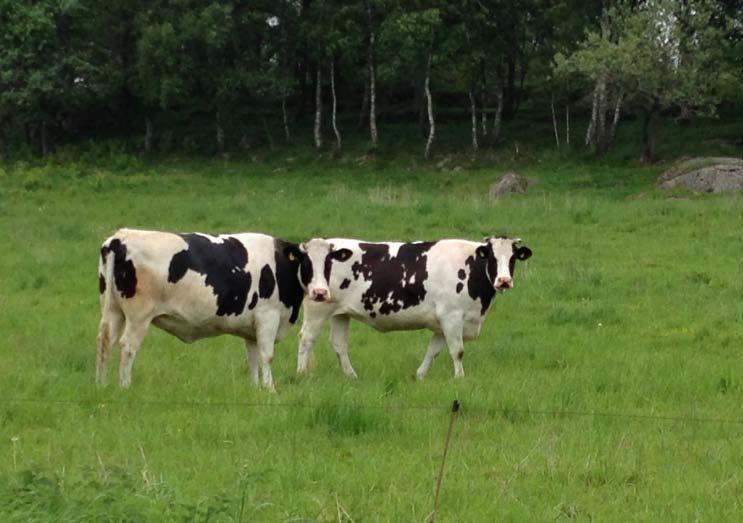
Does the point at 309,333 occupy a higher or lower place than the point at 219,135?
lower

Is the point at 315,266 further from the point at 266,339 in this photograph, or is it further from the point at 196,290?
the point at 196,290

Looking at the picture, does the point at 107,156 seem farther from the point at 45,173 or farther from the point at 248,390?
the point at 248,390

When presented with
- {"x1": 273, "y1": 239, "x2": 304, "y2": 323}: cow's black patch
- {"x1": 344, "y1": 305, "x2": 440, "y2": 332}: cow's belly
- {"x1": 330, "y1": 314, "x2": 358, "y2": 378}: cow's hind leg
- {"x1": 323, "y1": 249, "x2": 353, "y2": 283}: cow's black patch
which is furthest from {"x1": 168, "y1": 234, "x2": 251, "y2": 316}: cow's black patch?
{"x1": 344, "y1": 305, "x2": 440, "y2": 332}: cow's belly

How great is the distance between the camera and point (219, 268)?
1188cm

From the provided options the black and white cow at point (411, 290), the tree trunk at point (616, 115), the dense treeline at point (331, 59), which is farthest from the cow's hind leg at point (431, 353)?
the tree trunk at point (616, 115)

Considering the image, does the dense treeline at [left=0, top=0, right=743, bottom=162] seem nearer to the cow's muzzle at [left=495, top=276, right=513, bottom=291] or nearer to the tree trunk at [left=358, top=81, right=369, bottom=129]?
the tree trunk at [left=358, top=81, right=369, bottom=129]

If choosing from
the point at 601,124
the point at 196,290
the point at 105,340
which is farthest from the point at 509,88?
the point at 105,340

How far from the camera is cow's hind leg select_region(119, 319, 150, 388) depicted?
36.7 ft

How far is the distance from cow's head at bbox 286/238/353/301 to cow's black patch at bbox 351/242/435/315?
2.16ft

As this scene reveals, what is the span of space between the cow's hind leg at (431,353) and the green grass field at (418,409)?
0.21 meters

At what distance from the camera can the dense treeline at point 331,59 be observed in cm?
4222

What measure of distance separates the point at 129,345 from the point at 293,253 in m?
2.22

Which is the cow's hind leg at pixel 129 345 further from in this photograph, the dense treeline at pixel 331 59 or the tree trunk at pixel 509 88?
the tree trunk at pixel 509 88

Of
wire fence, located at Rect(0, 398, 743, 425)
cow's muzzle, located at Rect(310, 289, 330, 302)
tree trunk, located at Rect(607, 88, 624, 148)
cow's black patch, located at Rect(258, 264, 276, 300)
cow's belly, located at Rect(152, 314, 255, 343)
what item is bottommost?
wire fence, located at Rect(0, 398, 743, 425)
